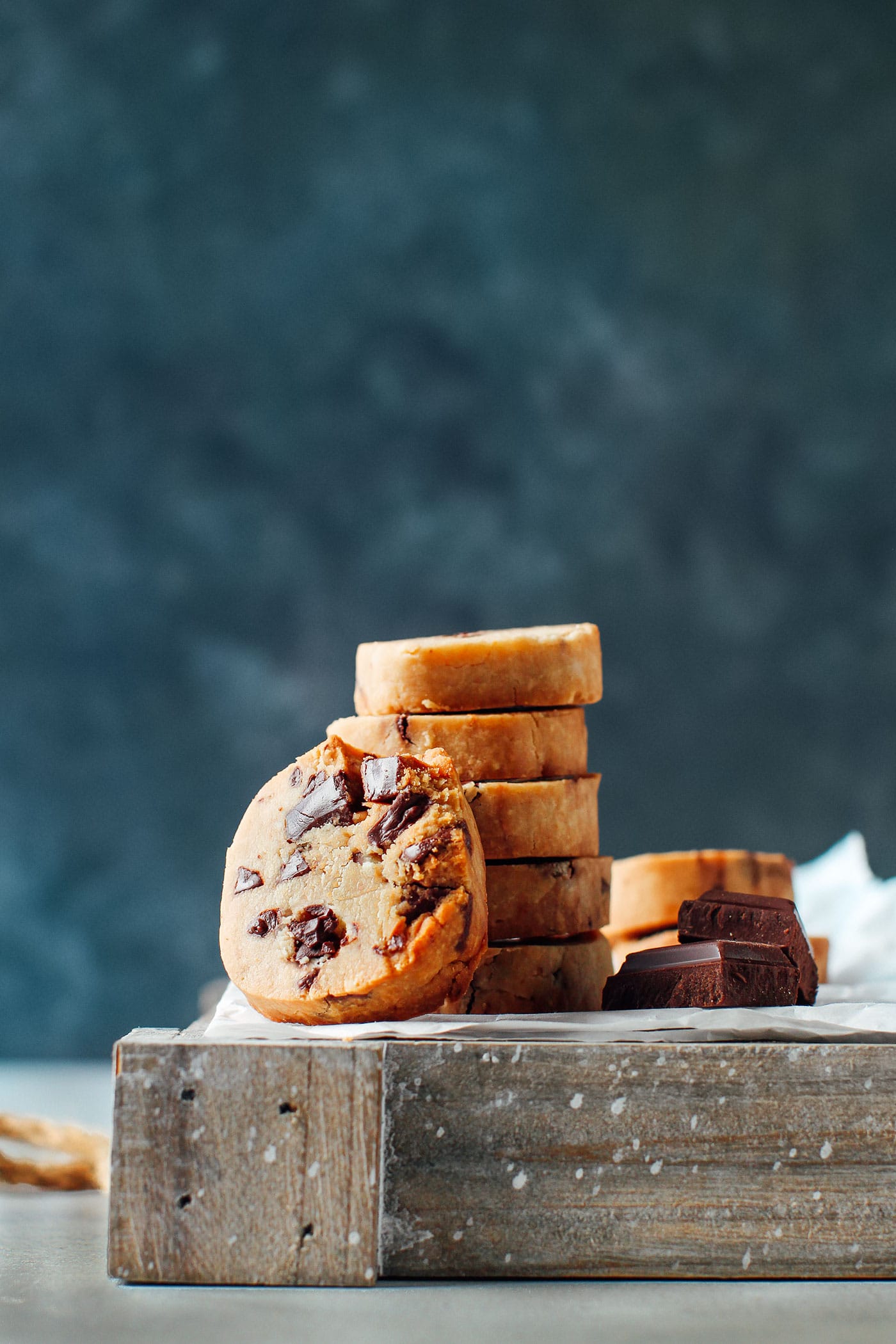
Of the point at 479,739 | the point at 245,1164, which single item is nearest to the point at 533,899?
the point at 479,739

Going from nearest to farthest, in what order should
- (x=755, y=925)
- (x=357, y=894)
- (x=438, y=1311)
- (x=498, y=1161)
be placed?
(x=438, y=1311) < (x=498, y=1161) < (x=357, y=894) < (x=755, y=925)

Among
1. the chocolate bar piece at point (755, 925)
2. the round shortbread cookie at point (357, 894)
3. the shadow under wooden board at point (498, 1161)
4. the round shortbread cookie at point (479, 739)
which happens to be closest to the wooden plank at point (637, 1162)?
the shadow under wooden board at point (498, 1161)

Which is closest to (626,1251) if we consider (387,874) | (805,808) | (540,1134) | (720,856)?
(540,1134)

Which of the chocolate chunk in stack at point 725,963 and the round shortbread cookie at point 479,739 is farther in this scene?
the round shortbread cookie at point 479,739

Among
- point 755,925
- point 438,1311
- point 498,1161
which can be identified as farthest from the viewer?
point 755,925

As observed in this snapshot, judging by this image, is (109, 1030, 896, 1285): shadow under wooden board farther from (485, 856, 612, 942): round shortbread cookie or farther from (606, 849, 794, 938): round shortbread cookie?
(606, 849, 794, 938): round shortbread cookie

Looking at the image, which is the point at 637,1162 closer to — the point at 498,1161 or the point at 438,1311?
the point at 498,1161

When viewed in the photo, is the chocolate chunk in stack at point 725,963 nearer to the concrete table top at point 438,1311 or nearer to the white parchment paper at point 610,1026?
the white parchment paper at point 610,1026
